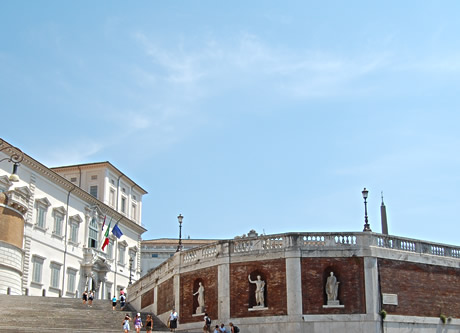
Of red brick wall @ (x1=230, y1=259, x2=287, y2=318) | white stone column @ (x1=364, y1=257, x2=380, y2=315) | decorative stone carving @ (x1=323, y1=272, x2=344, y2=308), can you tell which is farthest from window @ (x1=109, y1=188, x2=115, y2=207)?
white stone column @ (x1=364, y1=257, x2=380, y2=315)

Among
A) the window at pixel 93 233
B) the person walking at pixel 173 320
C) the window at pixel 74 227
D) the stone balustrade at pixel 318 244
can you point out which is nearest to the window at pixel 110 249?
the window at pixel 93 233

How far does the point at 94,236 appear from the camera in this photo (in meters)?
61.7

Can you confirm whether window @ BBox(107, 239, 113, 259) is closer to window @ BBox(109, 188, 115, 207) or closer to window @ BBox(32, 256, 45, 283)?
window @ BBox(109, 188, 115, 207)

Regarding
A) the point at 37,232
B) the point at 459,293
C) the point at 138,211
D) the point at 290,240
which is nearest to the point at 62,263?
the point at 37,232

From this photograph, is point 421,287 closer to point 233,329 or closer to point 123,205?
point 233,329

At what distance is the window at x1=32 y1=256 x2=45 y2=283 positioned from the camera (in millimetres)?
51244

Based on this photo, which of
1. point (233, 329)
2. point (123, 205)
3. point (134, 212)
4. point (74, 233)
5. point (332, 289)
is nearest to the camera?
point (233, 329)

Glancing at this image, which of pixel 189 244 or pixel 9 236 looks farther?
pixel 189 244

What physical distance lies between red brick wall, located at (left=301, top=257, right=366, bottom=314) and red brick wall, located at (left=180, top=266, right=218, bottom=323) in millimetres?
4420

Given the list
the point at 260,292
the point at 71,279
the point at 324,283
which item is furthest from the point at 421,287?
the point at 71,279

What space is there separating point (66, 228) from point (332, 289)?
105ft

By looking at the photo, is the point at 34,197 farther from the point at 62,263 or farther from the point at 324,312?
the point at 324,312

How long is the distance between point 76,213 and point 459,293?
35.3 meters

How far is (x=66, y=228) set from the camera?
56938mm
